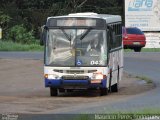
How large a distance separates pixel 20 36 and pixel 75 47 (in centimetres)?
4198

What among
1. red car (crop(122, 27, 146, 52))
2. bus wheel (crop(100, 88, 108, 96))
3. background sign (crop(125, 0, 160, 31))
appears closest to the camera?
bus wheel (crop(100, 88, 108, 96))

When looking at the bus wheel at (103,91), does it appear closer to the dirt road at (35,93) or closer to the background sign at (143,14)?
the dirt road at (35,93)

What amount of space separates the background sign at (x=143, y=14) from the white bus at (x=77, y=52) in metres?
41.4

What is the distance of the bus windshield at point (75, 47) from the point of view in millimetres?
24500

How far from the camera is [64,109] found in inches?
776

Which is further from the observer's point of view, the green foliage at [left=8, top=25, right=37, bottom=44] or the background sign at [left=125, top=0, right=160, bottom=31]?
the background sign at [left=125, top=0, right=160, bottom=31]

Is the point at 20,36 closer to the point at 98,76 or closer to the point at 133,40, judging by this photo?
the point at 133,40

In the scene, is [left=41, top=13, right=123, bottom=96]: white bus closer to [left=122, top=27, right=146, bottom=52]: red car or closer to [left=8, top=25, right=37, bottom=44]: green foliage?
[left=122, top=27, right=146, bottom=52]: red car

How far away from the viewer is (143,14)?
67125mm

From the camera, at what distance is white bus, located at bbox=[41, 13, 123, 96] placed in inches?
957

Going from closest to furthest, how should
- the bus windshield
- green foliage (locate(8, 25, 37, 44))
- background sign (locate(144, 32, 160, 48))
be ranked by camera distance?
1. the bus windshield
2. green foliage (locate(8, 25, 37, 44))
3. background sign (locate(144, 32, 160, 48))

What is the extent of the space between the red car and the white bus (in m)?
29.1

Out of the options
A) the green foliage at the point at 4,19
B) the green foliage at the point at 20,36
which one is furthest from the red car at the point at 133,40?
→ the green foliage at the point at 4,19

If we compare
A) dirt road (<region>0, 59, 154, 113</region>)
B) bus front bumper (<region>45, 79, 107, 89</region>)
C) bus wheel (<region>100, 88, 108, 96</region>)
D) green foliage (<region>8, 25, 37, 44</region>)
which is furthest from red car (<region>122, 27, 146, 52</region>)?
bus front bumper (<region>45, 79, 107, 89</region>)
